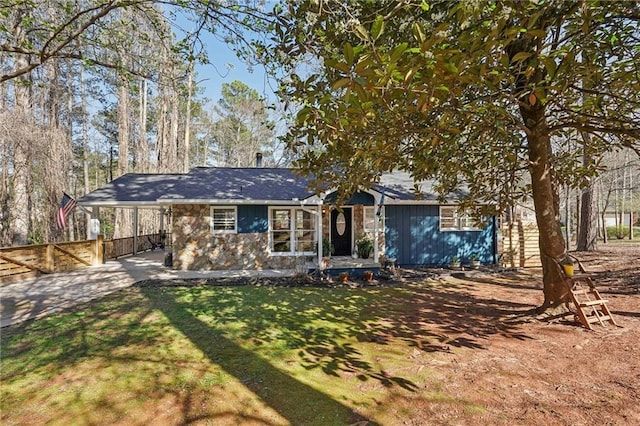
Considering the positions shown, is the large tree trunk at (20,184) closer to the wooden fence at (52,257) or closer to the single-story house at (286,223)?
the wooden fence at (52,257)

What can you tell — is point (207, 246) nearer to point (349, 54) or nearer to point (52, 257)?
point (52, 257)

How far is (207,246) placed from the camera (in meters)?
11.0

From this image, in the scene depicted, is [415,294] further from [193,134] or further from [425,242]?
[193,134]

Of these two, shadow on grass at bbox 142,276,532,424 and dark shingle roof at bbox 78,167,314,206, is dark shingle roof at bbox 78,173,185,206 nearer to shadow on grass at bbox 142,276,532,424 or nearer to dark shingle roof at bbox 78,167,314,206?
dark shingle roof at bbox 78,167,314,206

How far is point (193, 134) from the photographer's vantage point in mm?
32344

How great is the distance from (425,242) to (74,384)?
10784 mm

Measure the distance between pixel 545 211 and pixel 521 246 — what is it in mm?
6956

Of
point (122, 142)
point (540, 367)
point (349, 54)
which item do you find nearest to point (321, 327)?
point (540, 367)

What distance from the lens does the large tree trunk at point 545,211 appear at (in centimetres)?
572

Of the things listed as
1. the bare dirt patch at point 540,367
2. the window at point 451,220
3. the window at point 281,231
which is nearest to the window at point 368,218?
the window at point 451,220

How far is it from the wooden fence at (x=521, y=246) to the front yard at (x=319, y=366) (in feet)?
15.3

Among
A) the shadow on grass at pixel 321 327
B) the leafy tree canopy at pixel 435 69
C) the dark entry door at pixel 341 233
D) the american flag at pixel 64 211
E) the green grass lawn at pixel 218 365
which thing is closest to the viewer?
the leafy tree canopy at pixel 435 69

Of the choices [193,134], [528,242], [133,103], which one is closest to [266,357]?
[528,242]

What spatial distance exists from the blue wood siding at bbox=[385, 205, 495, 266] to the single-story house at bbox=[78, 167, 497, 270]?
1.5 inches
